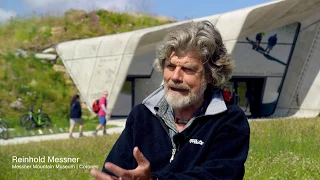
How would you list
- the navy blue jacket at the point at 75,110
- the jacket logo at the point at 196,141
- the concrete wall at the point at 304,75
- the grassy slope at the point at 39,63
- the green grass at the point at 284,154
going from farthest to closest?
the grassy slope at the point at 39,63 < the concrete wall at the point at 304,75 < the navy blue jacket at the point at 75,110 < the green grass at the point at 284,154 < the jacket logo at the point at 196,141

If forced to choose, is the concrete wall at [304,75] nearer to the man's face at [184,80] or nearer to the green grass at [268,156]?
the green grass at [268,156]

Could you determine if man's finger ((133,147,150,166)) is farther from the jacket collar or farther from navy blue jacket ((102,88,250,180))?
the jacket collar

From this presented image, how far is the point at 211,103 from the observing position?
308cm

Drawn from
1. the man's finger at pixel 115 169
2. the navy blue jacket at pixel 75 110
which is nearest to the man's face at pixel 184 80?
the man's finger at pixel 115 169

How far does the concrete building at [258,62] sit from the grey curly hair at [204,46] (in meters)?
18.5

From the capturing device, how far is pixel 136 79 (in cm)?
2595

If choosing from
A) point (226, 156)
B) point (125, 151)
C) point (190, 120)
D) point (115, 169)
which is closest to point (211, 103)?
point (190, 120)

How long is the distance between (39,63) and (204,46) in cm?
2588

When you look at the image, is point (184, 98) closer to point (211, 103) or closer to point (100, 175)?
point (211, 103)

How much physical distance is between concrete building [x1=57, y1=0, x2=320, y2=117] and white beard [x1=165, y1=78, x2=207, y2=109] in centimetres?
1855

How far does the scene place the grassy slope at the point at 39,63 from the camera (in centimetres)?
2494

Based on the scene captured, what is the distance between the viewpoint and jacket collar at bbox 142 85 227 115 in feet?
A: 9.86

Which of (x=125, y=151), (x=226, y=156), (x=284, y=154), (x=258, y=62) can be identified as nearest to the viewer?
(x=226, y=156)

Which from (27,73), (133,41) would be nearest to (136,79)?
(133,41)
